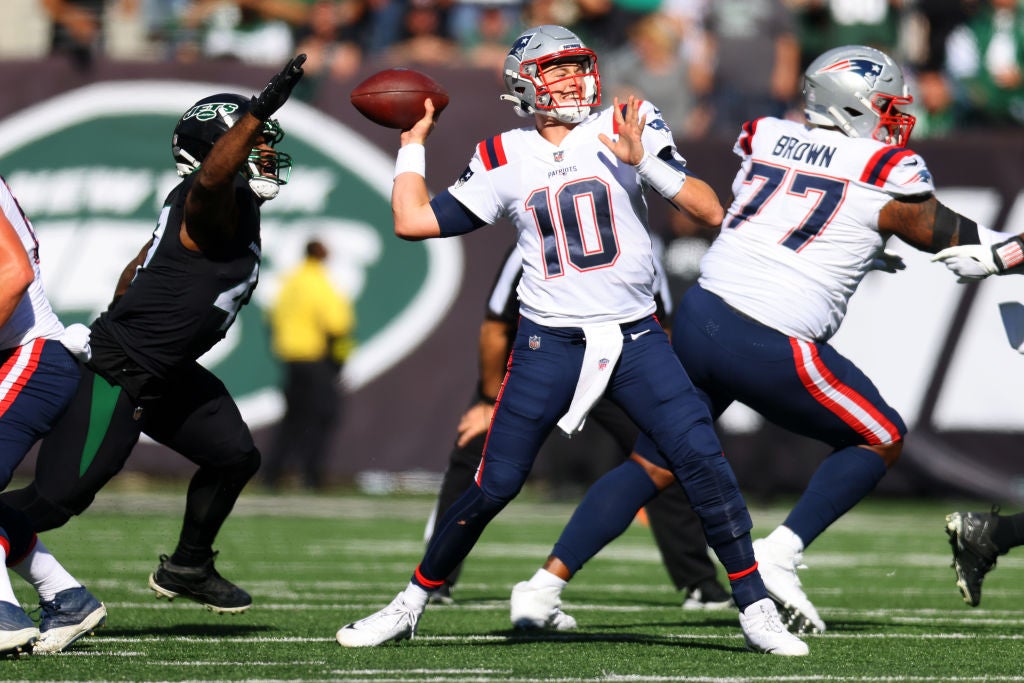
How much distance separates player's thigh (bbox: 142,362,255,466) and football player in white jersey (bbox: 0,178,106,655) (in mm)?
427

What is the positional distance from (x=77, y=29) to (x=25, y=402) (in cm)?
865

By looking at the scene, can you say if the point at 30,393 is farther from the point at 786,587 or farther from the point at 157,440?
the point at 786,587

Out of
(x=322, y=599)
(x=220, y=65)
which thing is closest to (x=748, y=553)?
(x=322, y=599)

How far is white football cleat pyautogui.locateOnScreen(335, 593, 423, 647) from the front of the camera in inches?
201

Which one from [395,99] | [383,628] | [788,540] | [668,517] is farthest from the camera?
[668,517]

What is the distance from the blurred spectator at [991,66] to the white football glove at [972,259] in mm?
8296

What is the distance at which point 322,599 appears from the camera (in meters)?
6.59

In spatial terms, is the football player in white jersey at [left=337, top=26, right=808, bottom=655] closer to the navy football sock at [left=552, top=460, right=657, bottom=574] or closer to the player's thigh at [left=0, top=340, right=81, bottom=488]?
the navy football sock at [left=552, top=460, right=657, bottom=574]

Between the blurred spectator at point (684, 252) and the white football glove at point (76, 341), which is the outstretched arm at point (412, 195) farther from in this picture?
the blurred spectator at point (684, 252)

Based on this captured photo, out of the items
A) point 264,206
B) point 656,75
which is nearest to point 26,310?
point 264,206

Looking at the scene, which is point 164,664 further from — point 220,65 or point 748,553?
point 220,65

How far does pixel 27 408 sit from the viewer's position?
4875mm

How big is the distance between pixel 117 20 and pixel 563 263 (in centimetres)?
931

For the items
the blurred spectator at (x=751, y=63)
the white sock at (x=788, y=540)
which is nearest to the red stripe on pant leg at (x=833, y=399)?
the white sock at (x=788, y=540)
